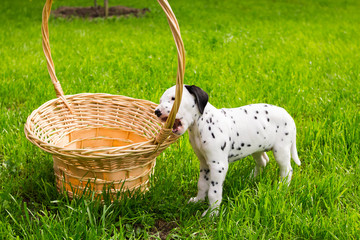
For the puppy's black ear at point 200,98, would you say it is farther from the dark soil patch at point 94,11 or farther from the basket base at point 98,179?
the dark soil patch at point 94,11

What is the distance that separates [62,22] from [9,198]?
6007 millimetres

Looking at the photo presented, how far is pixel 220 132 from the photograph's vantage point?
2.31 metres

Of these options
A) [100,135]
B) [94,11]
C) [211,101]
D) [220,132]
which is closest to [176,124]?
[220,132]

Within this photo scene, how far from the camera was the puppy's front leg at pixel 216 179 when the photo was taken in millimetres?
2309

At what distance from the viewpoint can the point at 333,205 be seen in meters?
2.41

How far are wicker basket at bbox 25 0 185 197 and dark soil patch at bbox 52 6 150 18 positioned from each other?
5.93 metres

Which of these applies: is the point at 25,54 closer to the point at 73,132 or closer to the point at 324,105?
the point at 73,132

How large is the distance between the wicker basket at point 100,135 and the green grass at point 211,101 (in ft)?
0.47

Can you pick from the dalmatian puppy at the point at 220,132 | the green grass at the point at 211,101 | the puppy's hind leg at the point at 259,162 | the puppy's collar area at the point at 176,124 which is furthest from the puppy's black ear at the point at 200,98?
the puppy's hind leg at the point at 259,162

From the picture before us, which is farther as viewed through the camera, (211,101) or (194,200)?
(211,101)

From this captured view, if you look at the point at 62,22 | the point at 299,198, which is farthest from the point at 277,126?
the point at 62,22

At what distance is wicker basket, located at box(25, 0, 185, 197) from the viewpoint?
7.10 feet

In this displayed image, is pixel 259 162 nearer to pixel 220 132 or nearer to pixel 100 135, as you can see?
pixel 220 132

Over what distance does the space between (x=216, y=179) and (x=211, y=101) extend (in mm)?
1807
